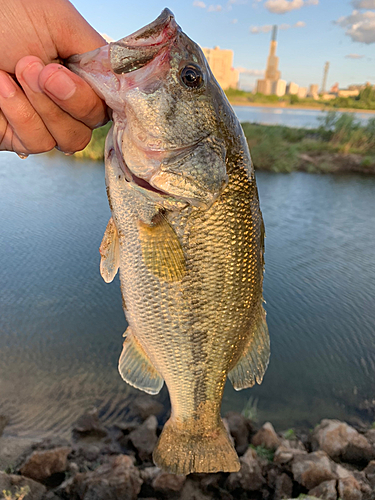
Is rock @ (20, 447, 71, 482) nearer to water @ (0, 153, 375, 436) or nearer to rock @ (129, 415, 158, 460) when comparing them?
water @ (0, 153, 375, 436)

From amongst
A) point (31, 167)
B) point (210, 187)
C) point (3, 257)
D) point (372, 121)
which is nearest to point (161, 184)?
point (210, 187)

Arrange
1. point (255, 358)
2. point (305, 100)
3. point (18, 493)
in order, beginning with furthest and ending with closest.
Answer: point (305, 100)
point (18, 493)
point (255, 358)

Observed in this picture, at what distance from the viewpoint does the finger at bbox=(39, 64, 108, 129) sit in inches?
45.1

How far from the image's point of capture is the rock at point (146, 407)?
130 inches

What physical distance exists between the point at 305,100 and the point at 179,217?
4334cm

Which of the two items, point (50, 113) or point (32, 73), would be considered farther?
point (50, 113)

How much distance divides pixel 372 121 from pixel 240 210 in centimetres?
1703

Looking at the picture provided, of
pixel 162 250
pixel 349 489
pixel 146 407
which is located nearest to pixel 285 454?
pixel 349 489

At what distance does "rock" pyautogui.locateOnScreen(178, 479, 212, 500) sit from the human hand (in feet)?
8.82

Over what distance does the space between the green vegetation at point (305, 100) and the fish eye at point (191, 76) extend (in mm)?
29082

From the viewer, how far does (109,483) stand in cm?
248

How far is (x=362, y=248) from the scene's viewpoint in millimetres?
7355

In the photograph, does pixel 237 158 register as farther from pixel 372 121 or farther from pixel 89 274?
pixel 372 121

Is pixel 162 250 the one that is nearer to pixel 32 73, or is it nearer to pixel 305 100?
pixel 32 73
